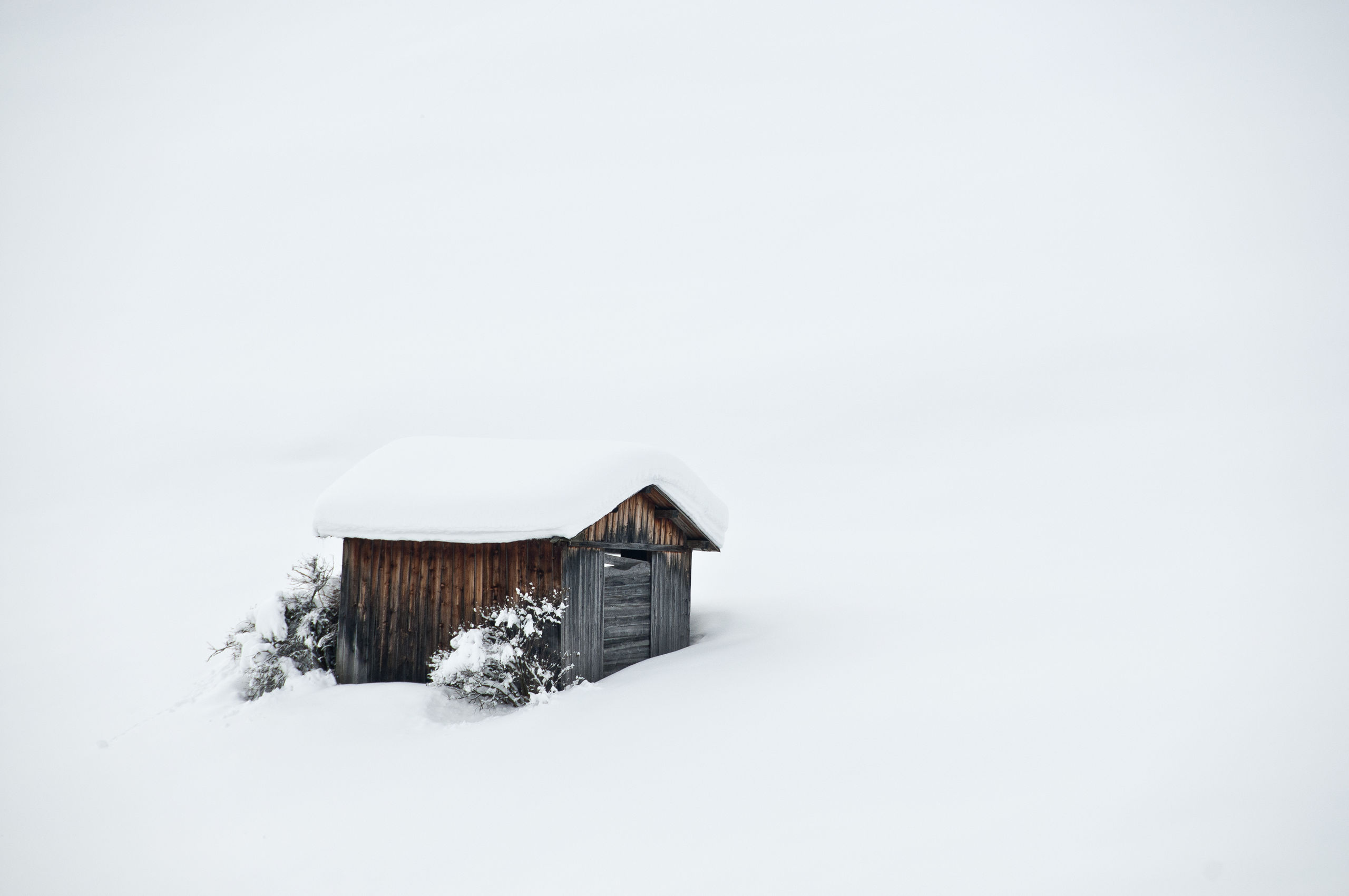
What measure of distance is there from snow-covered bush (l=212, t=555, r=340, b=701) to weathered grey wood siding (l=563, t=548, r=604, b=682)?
368cm

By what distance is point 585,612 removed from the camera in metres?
12.2

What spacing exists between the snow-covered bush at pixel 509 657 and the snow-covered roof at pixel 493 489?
2.98 ft

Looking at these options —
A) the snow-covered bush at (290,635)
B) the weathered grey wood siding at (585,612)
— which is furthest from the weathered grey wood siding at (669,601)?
A: the snow-covered bush at (290,635)

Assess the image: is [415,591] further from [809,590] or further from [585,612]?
[809,590]

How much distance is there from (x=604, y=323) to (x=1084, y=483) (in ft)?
201

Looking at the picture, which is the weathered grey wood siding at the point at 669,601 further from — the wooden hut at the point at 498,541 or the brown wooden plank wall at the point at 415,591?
the brown wooden plank wall at the point at 415,591

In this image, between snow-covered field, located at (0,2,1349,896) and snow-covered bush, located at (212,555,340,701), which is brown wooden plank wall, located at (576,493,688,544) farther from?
snow-covered bush, located at (212,555,340,701)

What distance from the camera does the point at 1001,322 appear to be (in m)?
59.9

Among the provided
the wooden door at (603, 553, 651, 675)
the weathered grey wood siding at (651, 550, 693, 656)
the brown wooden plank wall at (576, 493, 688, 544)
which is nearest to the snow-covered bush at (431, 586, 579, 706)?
the brown wooden plank wall at (576, 493, 688, 544)

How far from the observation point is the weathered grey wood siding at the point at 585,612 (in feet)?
39.0

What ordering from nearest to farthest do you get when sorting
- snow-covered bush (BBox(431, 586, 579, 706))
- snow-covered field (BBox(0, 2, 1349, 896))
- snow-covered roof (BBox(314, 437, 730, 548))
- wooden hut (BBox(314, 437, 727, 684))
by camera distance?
snow-covered field (BBox(0, 2, 1349, 896))
snow-covered bush (BBox(431, 586, 579, 706))
snow-covered roof (BBox(314, 437, 730, 548))
wooden hut (BBox(314, 437, 727, 684))

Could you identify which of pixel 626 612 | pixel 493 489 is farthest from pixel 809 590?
pixel 493 489

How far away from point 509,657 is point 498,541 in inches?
52.4

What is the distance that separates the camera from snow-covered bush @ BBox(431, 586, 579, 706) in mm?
11078
